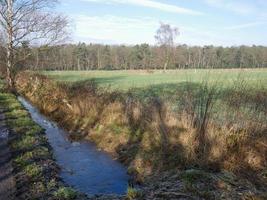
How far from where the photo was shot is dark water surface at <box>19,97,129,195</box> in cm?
975

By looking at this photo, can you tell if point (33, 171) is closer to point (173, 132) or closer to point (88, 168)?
point (88, 168)

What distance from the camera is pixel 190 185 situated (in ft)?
25.5

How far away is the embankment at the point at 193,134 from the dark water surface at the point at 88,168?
1.49 feet

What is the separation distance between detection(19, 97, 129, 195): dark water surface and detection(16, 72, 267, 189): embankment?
1.49ft

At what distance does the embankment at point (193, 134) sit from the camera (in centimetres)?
968

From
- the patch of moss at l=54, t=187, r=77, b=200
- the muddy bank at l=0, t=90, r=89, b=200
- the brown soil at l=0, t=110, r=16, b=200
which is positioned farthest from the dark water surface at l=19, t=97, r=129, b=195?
the brown soil at l=0, t=110, r=16, b=200

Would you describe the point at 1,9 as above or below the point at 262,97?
above

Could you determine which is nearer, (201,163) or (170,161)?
(201,163)

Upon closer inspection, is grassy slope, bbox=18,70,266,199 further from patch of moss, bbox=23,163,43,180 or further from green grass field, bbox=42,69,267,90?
patch of moss, bbox=23,163,43,180

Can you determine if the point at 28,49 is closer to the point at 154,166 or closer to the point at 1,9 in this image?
the point at 1,9

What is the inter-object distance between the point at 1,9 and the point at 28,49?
4.47 m

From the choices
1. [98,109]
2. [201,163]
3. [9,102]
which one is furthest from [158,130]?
[9,102]

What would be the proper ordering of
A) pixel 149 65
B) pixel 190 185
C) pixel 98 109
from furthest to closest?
pixel 149 65 → pixel 98 109 → pixel 190 185

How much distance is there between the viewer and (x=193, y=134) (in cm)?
1065
